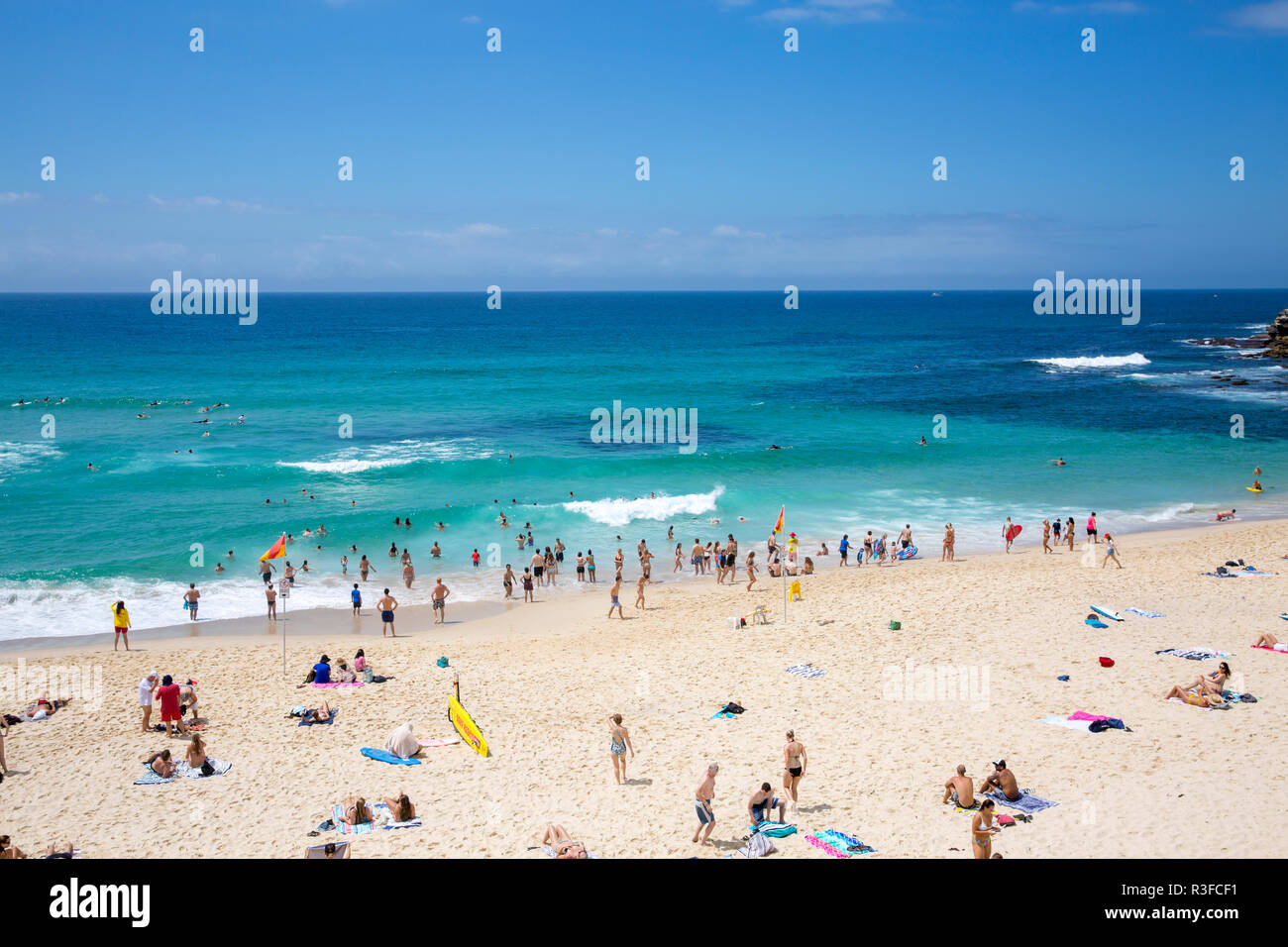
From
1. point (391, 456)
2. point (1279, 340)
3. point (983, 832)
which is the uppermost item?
point (1279, 340)

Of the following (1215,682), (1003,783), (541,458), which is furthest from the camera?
(541,458)

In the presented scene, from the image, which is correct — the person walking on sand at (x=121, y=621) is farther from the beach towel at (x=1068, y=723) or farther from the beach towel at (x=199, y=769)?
the beach towel at (x=1068, y=723)

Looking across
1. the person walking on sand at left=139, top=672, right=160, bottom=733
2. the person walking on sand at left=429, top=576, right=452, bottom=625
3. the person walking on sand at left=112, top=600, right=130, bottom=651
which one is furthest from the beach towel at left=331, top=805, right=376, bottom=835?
the person walking on sand at left=112, top=600, right=130, bottom=651

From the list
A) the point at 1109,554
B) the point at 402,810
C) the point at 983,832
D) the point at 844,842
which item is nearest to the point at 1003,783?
the point at 983,832

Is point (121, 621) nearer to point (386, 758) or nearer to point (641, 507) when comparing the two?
point (386, 758)

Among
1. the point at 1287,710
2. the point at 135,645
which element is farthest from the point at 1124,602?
the point at 135,645
